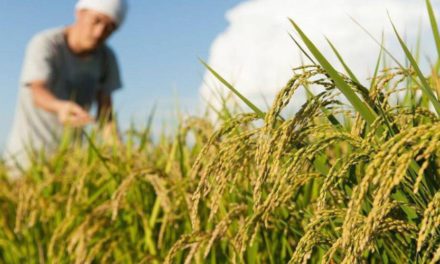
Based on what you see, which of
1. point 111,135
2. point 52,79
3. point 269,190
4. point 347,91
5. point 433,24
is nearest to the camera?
point 347,91

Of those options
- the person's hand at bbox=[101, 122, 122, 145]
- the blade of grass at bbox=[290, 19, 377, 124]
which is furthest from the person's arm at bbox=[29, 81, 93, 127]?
the blade of grass at bbox=[290, 19, 377, 124]

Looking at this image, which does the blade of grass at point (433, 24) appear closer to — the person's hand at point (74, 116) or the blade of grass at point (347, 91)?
the blade of grass at point (347, 91)

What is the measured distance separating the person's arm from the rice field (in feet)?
1.01

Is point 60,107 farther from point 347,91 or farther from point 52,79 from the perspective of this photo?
point 347,91

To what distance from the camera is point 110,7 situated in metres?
7.21

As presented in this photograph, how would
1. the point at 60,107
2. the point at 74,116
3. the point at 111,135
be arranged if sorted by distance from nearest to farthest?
the point at 111,135, the point at 74,116, the point at 60,107

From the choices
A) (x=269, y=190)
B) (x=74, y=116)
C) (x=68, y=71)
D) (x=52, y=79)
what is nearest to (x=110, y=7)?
(x=68, y=71)

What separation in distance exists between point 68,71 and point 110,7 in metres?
0.68

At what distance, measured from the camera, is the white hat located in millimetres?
7211

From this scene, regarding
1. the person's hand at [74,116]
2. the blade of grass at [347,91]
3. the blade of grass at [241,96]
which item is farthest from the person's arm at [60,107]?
the blade of grass at [347,91]

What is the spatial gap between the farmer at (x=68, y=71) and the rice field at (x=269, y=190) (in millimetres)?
1776

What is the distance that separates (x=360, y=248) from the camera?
3.79 feet

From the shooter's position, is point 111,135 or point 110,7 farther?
point 110,7

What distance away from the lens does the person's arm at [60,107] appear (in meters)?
5.20
